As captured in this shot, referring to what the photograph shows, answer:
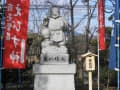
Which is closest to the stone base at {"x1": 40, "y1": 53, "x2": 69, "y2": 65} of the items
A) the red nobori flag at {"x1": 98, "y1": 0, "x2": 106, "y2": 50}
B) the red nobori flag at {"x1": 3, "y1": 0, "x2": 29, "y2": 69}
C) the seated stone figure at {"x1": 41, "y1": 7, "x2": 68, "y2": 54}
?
the seated stone figure at {"x1": 41, "y1": 7, "x2": 68, "y2": 54}

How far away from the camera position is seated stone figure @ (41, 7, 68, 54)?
18.6 ft

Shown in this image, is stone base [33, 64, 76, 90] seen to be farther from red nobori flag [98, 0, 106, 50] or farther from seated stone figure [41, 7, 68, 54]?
red nobori flag [98, 0, 106, 50]

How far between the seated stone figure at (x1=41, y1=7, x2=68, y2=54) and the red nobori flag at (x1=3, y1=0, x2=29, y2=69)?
3.90ft

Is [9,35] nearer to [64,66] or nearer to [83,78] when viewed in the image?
[64,66]

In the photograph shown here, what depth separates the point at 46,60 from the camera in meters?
5.48

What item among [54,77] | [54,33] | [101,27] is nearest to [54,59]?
[54,77]

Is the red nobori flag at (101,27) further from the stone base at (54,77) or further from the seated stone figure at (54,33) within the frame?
the stone base at (54,77)

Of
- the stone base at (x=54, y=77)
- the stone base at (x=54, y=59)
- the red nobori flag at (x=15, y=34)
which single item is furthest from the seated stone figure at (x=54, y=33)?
the red nobori flag at (x=15, y=34)

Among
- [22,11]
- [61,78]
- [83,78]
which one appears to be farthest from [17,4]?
[83,78]

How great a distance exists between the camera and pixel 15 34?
14.9 ft

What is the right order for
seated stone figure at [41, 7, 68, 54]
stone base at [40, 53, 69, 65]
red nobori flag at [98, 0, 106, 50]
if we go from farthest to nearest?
red nobori flag at [98, 0, 106, 50] < seated stone figure at [41, 7, 68, 54] < stone base at [40, 53, 69, 65]

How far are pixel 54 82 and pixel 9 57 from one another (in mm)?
1657

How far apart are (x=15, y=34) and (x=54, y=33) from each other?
1.56m

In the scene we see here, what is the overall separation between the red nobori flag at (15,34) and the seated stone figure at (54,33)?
1.19 meters
